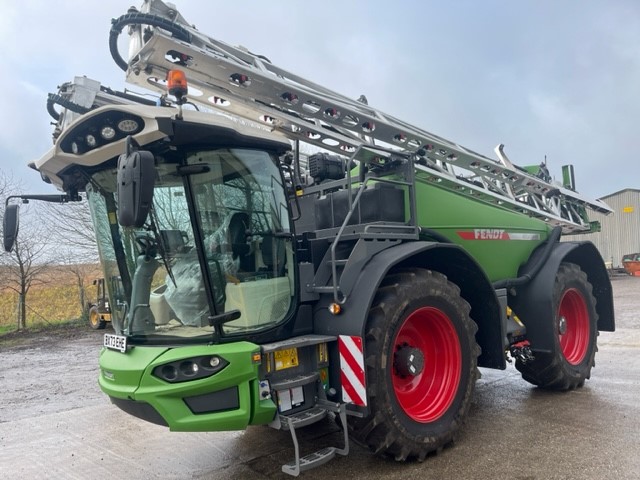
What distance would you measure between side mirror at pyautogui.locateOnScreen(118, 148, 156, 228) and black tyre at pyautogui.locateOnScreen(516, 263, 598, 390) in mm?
4300

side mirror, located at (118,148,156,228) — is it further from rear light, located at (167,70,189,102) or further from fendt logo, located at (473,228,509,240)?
fendt logo, located at (473,228,509,240)

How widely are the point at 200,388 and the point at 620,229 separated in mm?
29055

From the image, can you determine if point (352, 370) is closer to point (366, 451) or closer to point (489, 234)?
point (366, 451)

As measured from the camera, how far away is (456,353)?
4430mm

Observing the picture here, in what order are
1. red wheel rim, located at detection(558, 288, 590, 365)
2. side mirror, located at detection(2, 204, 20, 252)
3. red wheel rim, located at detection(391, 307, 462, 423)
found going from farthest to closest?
red wheel rim, located at detection(558, 288, 590, 365) → red wheel rim, located at detection(391, 307, 462, 423) → side mirror, located at detection(2, 204, 20, 252)

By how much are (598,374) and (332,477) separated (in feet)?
14.1

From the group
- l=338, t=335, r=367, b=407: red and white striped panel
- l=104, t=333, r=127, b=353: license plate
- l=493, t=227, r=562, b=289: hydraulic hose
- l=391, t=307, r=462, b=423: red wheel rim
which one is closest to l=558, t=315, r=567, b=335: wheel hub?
l=493, t=227, r=562, b=289: hydraulic hose

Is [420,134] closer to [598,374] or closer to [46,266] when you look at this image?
[598,374]

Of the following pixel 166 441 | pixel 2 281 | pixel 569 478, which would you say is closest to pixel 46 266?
pixel 2 281

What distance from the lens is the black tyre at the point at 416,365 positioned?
12.4 ft

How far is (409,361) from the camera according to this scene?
4.14 meters

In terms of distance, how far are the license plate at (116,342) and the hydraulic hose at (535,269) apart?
342cm

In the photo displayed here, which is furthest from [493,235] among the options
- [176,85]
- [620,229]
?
[620,229]

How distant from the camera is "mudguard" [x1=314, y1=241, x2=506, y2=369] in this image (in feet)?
12.5
